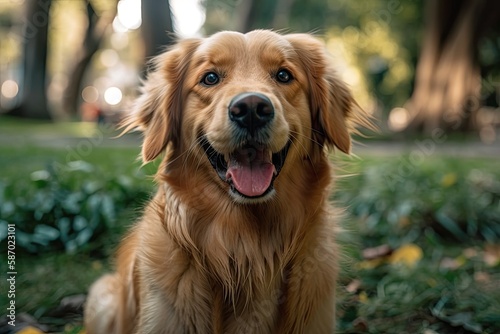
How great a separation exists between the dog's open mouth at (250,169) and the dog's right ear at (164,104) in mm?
357

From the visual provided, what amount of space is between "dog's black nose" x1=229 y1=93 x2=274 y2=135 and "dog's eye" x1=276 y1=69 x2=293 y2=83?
1.31ft

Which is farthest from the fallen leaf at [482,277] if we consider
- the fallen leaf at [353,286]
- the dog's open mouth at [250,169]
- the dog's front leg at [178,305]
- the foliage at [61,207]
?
the foliage at [61,207]

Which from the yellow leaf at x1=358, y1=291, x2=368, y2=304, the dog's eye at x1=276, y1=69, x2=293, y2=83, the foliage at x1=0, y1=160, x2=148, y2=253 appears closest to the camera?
the dog's eye at x1=276, y1=69, x2=293, y2=83

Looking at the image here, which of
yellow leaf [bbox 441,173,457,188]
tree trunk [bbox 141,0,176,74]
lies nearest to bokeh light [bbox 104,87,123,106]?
tree trunk [bbox 141,0,176,74]

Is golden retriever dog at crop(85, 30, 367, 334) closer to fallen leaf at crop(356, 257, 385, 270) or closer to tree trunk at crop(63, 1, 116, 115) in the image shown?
fallen leaf at crop(356, 257, 385, 270)

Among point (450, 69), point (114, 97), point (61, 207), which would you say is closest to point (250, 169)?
point (61, 207)

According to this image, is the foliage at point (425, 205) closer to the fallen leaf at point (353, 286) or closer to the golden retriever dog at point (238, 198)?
the fallen leaf at point (353, 286)

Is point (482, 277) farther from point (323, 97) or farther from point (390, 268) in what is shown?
point (323, 97)

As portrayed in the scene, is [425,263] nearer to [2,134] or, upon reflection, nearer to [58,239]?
[58,239]

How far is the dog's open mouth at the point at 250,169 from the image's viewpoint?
259 centimetres

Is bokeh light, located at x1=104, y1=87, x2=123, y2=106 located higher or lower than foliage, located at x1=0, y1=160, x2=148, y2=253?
lower

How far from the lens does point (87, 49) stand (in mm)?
26562


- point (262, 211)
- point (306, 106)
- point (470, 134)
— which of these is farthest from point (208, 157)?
point (470, 134)

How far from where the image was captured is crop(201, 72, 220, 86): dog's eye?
2811 millimetres
